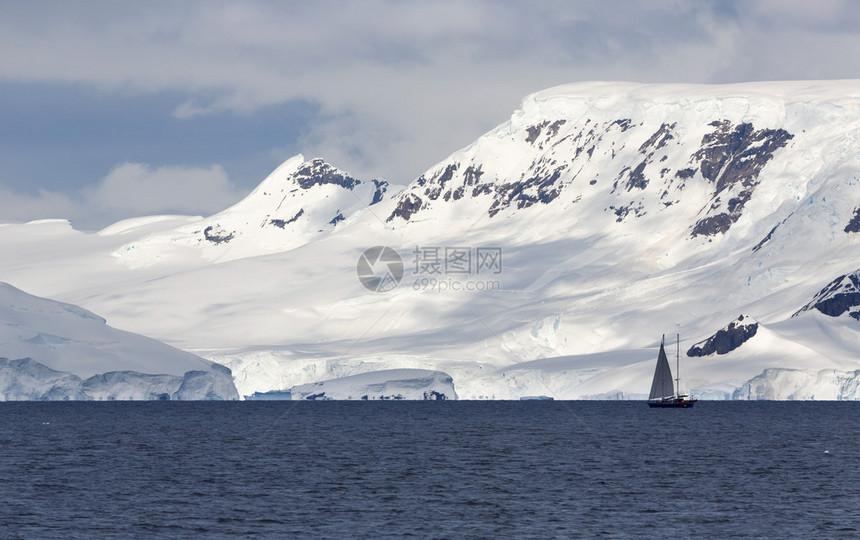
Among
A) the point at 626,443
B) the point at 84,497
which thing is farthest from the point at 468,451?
the point at 84,497

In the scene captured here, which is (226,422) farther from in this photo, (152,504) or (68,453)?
(152,504)

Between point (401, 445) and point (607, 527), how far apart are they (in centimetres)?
6158

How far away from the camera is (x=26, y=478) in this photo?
301ft

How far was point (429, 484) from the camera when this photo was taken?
89.7 meters

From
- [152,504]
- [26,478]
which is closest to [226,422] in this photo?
[26,478]

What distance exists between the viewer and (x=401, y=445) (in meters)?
130

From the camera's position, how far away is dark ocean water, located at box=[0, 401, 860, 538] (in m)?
69.9

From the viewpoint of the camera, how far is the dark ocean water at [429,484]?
69.9m

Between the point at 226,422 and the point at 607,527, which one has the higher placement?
the point at 226,422

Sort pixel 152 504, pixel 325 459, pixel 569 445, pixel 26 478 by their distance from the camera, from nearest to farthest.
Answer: pixel 152 504, pixel 26 478, pixel 325 459, pixel 569 445

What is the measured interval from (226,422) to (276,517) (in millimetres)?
112896

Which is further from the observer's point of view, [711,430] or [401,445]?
[711,430]

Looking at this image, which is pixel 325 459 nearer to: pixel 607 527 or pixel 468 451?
pixel 468 451

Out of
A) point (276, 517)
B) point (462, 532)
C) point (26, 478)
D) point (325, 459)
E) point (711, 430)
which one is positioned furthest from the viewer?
point (711, 430)
